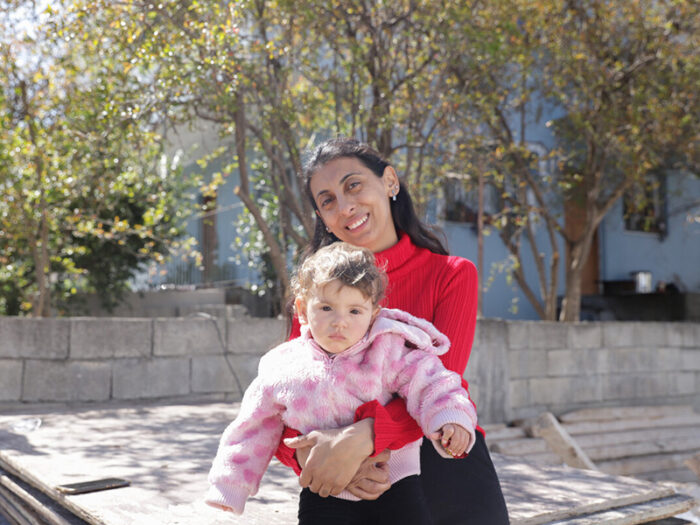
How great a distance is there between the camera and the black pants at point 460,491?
7.38 feet

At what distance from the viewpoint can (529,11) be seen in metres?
8.88

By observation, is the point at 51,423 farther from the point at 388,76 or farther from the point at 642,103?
the point at 642,103

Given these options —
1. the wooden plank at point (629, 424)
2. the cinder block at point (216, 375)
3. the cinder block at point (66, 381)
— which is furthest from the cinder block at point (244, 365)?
the wooden plank at point (629, 424)

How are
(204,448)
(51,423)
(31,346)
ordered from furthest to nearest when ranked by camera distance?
(31,346) < (51,423) < (204,448)

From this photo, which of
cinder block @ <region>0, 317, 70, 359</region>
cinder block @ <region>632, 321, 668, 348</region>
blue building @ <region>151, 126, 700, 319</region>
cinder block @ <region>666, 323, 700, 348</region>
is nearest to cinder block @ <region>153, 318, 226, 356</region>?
cinder block @ <region>0, 317, 70, 359</region>

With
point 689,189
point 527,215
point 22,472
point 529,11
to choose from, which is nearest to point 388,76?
point 529,11

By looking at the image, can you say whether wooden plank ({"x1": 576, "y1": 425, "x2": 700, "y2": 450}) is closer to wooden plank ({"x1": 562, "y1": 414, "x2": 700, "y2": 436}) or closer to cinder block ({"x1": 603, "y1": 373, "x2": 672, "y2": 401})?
A: wooden plank ({"x1": 562, "y1": 414, "x2": 700, "y2": 436})

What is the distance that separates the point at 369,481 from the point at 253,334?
241 inches

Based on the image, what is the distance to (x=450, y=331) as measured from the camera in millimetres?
2400

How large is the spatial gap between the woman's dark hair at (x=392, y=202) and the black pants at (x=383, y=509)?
89 cm

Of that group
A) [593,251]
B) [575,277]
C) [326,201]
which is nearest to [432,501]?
[326,201]

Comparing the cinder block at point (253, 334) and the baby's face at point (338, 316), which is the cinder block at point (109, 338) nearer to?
the cinder block at point (253, 334)

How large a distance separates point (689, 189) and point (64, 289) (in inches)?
479

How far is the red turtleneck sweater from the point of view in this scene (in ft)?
7.68
